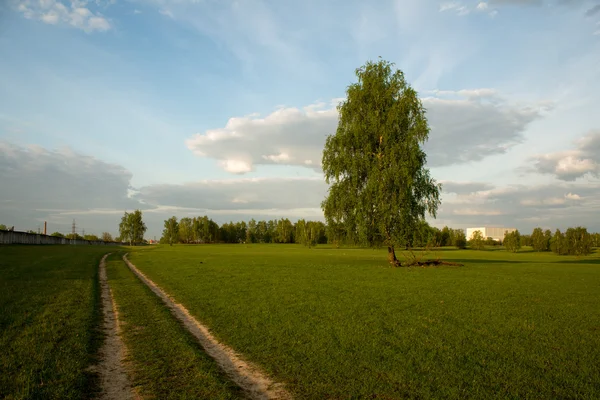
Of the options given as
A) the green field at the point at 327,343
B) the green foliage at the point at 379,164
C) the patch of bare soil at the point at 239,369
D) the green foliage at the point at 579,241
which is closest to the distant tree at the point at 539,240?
the green foliage at the point at 579,241

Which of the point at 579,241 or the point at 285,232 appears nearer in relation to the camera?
the point at 579,241

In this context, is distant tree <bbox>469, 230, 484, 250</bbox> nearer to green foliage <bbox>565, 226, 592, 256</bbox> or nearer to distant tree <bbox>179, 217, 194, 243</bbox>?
green foliage <bbox>565, 226, 592, 256</bbox>

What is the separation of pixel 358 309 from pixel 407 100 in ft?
88.9

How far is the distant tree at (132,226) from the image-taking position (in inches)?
6964

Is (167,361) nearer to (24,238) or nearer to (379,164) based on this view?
(379,164)

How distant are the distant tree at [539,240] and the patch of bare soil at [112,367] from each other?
140007 millimetres

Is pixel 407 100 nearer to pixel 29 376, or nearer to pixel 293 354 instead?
pixel 293 354

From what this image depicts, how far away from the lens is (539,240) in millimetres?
121688

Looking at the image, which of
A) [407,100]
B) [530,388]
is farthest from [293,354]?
[407,100]

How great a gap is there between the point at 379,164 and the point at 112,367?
100ft

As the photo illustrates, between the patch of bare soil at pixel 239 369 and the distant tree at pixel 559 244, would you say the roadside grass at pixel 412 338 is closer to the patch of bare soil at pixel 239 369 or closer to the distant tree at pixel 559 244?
the patch of bare soil at pixel 239 369

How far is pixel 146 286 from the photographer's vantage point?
2164 centimetres

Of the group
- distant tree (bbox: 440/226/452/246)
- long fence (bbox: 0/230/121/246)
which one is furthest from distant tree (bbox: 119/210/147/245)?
distant tree (bbox: 440/226/452/246)

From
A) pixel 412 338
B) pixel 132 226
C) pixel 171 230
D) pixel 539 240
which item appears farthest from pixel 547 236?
pixel 132 226
